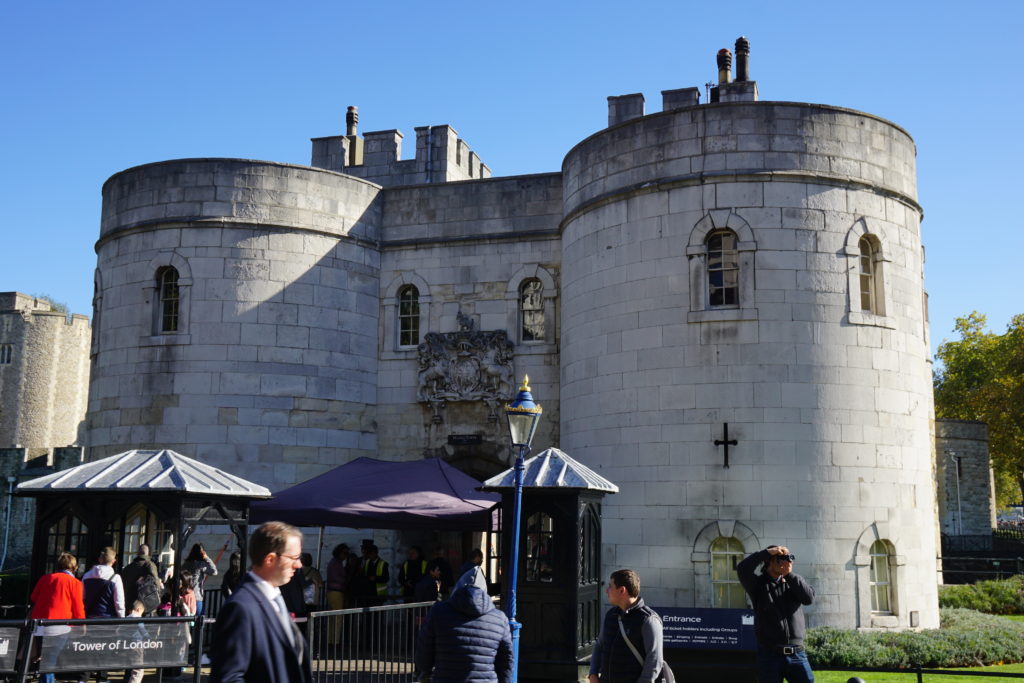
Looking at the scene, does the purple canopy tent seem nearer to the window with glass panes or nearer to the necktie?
the window with glass panes

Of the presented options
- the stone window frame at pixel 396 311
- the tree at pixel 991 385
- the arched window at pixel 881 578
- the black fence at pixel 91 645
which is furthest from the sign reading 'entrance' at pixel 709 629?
the tree at pixel 991 385

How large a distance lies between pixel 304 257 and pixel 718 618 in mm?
12704

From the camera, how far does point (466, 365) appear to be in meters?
21.2

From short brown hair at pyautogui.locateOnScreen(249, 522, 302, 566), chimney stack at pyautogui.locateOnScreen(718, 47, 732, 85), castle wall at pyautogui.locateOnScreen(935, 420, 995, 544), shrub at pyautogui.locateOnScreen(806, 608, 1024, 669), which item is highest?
chimney stack at pyautogui.locateOnScreen(718, 47, 732, 85)

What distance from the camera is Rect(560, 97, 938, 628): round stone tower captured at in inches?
639

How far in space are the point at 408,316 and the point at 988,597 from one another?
14.3m

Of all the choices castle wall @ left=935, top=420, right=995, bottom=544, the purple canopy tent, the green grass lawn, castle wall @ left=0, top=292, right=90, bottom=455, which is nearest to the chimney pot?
the purple canopy tent

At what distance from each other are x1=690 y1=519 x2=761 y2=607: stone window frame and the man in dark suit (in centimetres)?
1227

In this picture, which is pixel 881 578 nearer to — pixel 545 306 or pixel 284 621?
pixel 545 306

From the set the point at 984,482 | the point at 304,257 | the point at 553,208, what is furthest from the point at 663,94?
the point at 984,482

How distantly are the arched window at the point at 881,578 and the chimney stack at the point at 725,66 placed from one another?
1296 cm

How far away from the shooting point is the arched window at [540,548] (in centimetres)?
1338

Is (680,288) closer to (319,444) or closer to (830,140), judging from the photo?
(830,140)

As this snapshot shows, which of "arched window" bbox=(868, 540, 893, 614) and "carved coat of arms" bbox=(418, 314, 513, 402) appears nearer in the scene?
"arched window" bbox=(868, 540, 893, 614)
